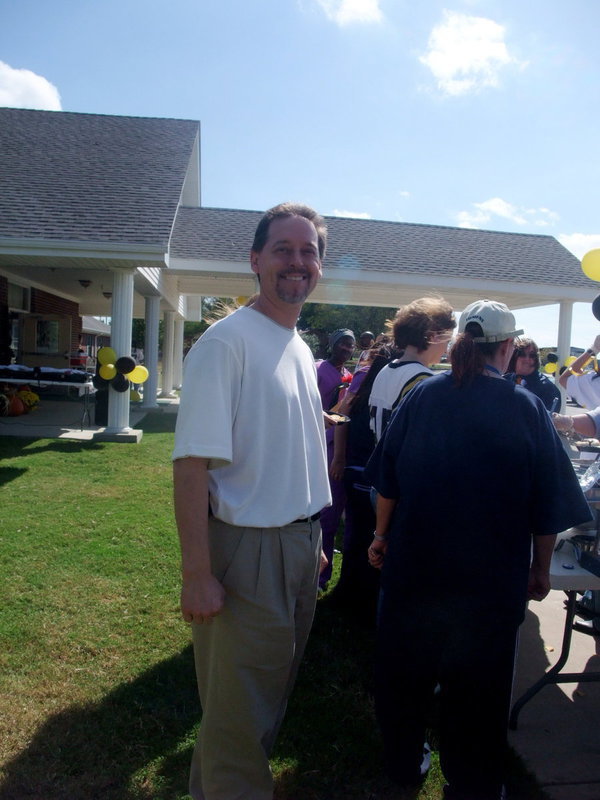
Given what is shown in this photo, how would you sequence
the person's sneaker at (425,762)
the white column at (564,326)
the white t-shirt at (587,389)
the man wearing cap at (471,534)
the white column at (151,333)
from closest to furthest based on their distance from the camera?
1. the man wearing cap at (471,534)
2. the person's sneaker at (425,762)
3. the white t-shirt at (587,389)
4. the white column at (564,326)
5. the white column at (151,333)

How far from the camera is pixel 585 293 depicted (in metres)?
13.9

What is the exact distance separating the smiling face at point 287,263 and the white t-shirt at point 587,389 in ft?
11.4

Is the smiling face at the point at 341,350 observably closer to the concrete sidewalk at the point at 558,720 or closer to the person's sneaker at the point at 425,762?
the concrete sidewalk at the point at 558,720

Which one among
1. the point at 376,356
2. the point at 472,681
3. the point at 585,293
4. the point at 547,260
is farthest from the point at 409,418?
the point at 547,260

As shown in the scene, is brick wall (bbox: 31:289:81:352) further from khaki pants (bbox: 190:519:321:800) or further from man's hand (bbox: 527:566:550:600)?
man's hand (bbox: 527:566:550:600)

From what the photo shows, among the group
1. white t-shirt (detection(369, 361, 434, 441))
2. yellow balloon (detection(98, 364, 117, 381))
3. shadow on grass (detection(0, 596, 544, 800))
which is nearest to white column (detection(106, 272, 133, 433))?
yellow balloon (detection(98, 364, 117, 381))

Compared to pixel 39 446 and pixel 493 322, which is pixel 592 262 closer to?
pixel 493 322

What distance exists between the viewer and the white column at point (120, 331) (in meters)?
10.0

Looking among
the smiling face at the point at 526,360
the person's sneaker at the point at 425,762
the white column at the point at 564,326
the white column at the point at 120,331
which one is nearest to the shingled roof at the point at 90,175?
the white column at the point at 120,331

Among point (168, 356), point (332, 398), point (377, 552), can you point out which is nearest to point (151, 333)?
point (168, 356)

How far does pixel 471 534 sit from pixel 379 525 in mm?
460

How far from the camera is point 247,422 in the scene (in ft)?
5.55

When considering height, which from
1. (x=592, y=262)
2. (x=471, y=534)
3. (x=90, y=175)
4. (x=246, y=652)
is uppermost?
(x=90, y=175)

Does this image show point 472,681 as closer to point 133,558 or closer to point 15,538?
point 133,558
